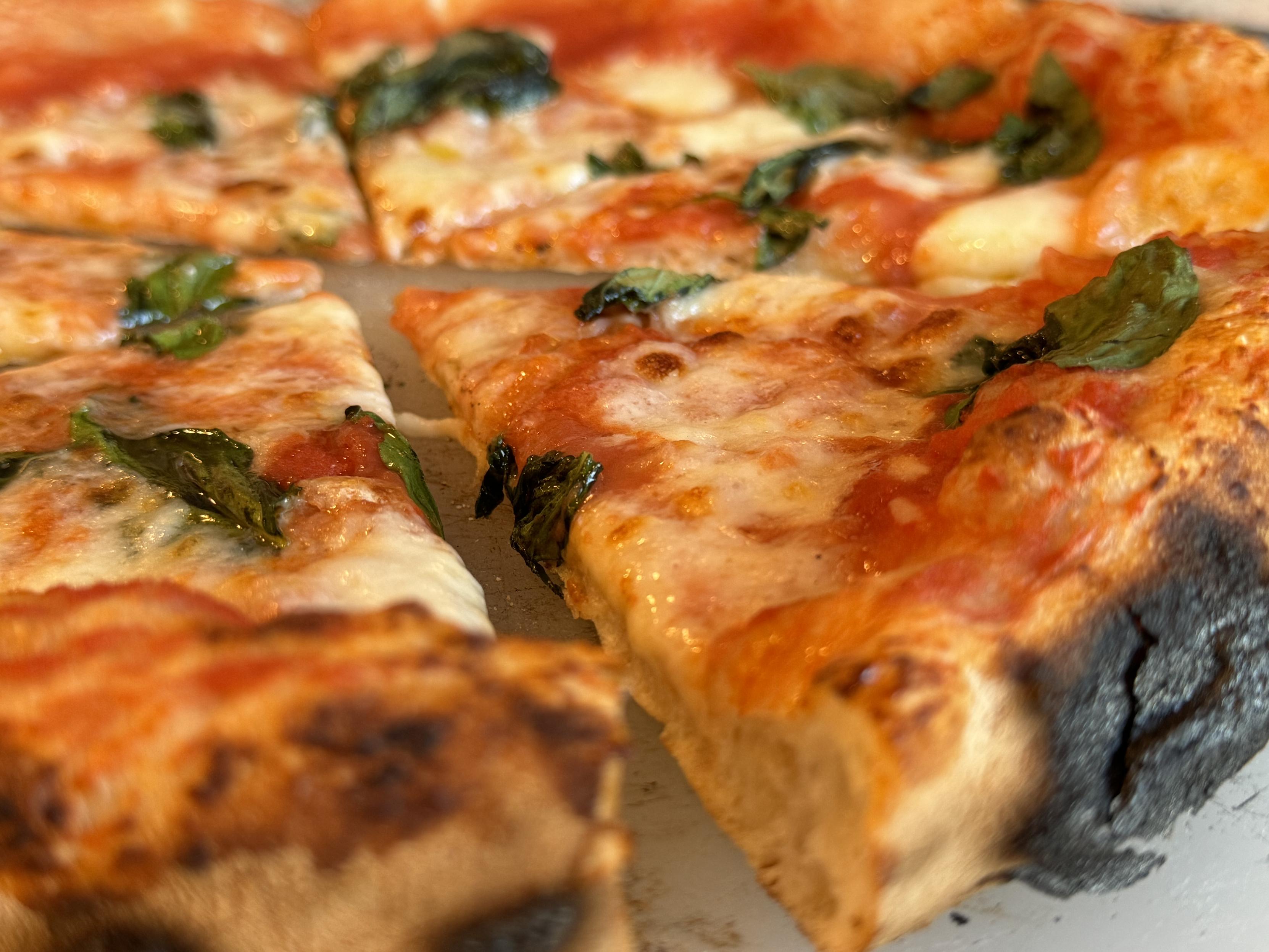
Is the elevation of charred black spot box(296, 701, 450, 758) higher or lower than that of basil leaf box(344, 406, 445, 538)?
higher

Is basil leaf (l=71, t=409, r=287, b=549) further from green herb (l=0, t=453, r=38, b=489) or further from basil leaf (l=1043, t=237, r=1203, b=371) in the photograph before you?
basil leaf (l=1043, t=237, r=1203, b=371)

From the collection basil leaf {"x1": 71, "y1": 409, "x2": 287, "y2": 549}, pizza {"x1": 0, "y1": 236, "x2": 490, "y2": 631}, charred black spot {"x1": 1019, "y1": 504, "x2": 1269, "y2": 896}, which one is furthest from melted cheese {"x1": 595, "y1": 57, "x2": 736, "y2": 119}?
charred black spot {"x1": 1019, "y1": 504, "x2": 1269, "y2": 896}

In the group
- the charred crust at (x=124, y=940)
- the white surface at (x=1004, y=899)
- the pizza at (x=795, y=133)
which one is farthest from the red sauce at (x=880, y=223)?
the charred crust at (x=124, y=940)

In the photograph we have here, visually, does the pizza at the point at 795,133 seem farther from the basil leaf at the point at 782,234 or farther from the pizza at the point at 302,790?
the pizza at the point at 302,790

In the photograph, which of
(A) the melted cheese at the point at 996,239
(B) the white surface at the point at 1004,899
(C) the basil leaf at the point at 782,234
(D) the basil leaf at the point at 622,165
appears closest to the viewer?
(B) the white surface at the point at 1004,899

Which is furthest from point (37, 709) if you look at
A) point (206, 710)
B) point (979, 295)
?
point (979, 295)

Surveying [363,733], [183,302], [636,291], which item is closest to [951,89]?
[636,291]
